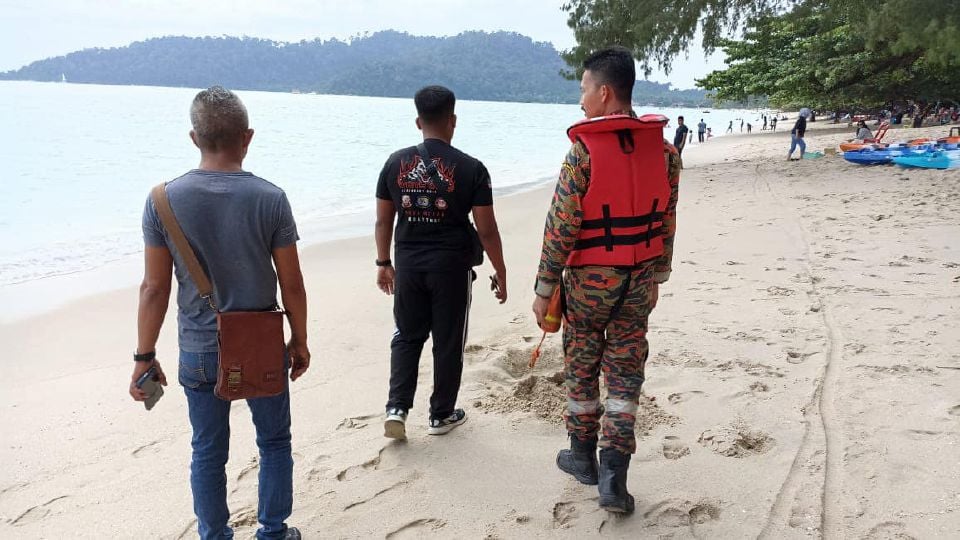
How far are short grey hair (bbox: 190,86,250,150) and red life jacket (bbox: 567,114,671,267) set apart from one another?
3.88 ft

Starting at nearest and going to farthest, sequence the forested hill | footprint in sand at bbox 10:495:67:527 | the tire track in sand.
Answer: the tire track in sand
footprint in sand at bbox 10:495:67:527
the forested hill

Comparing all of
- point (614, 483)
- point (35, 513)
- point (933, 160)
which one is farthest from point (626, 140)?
point (933, 160)

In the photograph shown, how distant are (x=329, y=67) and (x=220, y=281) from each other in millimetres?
172593

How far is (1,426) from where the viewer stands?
3811 mm

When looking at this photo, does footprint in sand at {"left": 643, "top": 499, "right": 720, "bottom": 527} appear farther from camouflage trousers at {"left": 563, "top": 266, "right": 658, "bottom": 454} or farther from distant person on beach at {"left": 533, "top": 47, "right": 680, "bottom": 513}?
camouflage trousers at {"left": 563, "top": 266, "right": 658, "bottom": 454}

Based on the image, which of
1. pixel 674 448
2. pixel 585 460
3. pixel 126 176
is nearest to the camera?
pixel 585 460

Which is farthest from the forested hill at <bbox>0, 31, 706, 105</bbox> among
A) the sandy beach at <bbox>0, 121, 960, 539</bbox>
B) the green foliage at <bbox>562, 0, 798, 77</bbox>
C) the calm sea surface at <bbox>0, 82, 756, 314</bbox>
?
the sandy beach at <bbox>0, 121, 960, 539</bbox>

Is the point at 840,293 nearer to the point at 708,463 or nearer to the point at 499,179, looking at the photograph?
the point at 708,463

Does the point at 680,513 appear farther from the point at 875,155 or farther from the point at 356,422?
the point at 875,155

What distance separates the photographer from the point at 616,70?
2436mm

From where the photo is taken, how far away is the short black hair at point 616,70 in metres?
2.43

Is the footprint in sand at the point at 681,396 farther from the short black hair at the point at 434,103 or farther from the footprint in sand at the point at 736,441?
the short black hair at the point at 434,103

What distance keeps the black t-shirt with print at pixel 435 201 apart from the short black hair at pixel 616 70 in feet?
2.48

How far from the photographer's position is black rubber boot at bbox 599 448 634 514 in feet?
8.43
